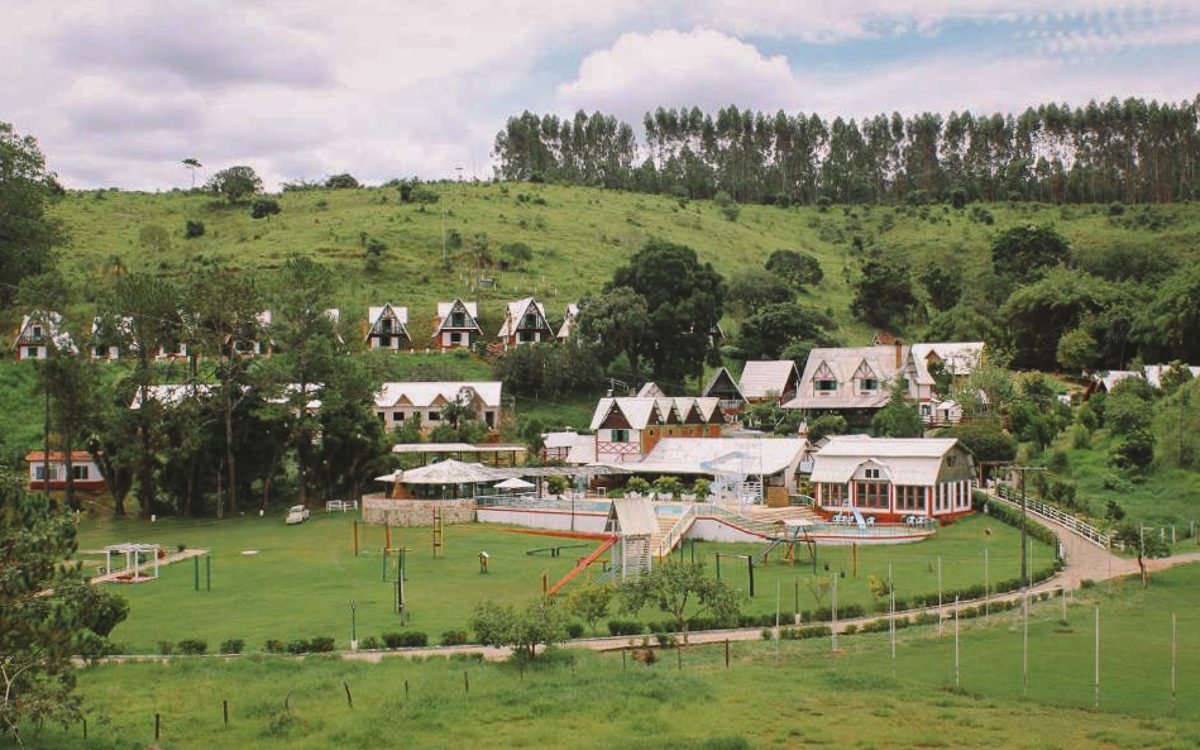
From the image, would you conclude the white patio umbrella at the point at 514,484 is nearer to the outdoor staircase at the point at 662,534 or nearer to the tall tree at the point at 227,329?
the outdoor staircase at the point at 662,534

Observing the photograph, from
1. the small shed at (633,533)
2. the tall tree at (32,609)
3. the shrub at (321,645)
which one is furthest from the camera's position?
the small shed at (633,533)

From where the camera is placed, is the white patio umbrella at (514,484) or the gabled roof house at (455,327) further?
the gabled roof house at (455,327)

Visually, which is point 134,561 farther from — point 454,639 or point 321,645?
point 454,639

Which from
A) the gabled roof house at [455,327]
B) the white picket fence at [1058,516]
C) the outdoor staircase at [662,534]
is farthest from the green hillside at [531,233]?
the outdoor staircase at [662,534]

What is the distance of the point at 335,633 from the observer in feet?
105

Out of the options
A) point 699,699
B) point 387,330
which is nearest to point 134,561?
point 699,699

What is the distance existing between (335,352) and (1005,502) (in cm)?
3542

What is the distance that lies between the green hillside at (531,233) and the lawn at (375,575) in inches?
1734

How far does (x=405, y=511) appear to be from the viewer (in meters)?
55.8

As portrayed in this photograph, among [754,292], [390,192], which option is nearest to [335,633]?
[754,292]

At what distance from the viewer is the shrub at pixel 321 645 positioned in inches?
1197

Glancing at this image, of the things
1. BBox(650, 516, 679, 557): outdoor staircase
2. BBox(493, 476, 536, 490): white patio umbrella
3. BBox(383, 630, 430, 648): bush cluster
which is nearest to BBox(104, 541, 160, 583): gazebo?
BBox(383, 630, 430, 648): bush cluster

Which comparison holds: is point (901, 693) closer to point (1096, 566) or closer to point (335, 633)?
point (335, 633)

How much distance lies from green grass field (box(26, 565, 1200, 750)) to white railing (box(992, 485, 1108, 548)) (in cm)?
1506
